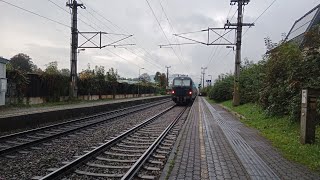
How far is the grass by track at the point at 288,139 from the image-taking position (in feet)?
29.7

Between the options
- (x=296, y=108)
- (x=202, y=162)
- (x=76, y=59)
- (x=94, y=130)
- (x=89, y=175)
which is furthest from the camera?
(x=76, y=59)

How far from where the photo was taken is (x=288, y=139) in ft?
39.5

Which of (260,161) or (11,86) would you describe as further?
(11,86)

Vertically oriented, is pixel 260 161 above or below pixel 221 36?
below

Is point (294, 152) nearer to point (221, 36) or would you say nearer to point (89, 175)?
point (89, 175)

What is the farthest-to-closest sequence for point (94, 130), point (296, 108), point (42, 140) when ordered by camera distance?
point (94, 130) → point (296, 108) → point (42, 140)

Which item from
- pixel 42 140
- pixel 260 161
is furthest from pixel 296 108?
pixel 42 140

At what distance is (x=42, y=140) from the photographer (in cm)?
1175

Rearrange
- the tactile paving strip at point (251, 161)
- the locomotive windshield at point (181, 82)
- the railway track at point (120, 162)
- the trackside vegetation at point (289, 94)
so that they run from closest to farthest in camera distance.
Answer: the railway track at point (120, 162) → the tactile paving strip at point (251, 161) → the trackside vegetation at point (289, 94) → the locomotive windshield at point (181, 82)

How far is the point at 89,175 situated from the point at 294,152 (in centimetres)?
557

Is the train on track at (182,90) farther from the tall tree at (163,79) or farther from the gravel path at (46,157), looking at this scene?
the tall tree at (163,79)

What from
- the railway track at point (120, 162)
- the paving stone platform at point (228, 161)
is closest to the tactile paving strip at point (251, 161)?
the paving stone platform at point (228, 161)

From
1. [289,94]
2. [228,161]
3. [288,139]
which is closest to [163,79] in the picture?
[289,94]

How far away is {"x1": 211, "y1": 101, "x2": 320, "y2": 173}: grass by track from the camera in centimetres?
905
